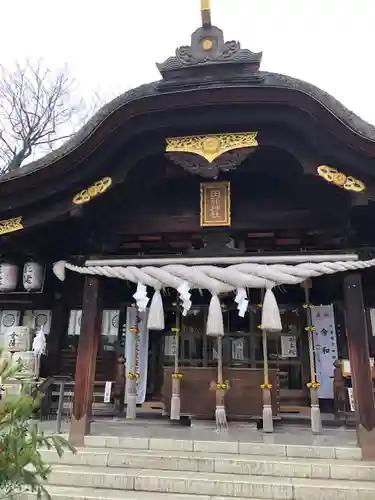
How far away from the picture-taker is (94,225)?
7.01 metres

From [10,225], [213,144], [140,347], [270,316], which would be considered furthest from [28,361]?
[213,144]

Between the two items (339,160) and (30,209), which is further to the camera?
(30,209)

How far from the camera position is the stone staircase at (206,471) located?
15.5 feet

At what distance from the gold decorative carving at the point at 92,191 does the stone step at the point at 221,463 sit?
3606mm

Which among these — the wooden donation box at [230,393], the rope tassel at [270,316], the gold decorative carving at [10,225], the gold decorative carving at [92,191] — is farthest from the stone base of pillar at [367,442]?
the gold decorative carving at [10,225]

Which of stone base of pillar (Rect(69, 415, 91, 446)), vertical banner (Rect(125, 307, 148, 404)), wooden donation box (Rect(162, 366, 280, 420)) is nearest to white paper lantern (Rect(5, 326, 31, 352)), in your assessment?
vertical banner (Rect(125, 307, 148, 404))

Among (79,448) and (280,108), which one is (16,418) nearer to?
(79,448)

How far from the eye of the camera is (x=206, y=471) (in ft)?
17.2

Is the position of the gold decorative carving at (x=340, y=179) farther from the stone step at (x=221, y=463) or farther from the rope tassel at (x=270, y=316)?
the stone step at (x=221, y=463)

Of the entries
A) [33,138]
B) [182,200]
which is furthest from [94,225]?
[33,138]

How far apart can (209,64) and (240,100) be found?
765 mm

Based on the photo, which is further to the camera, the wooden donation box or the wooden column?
the wooden donation box

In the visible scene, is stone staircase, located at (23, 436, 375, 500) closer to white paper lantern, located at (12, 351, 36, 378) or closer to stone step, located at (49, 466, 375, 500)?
stone step, located at (49, 466, 375, 500)

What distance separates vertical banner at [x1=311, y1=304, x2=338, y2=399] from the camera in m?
8.27
